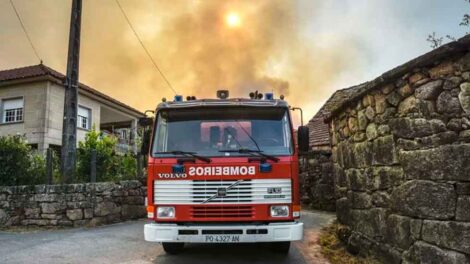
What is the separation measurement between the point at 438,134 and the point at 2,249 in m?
7.65

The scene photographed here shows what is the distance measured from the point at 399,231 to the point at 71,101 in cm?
973

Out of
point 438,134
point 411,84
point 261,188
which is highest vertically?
point 411,84

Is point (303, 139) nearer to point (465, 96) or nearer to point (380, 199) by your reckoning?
point (380, 199)

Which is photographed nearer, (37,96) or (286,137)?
(286,137)

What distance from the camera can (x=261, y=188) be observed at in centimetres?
589

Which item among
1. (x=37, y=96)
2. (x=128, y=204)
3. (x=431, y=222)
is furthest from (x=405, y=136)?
(x=37, y=96)

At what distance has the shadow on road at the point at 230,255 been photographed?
22.1ft

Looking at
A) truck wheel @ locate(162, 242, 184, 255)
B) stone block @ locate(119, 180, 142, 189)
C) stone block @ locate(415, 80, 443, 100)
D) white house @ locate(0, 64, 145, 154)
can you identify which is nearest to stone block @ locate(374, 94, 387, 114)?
stone block @ locate(415, 80, 443, 100)

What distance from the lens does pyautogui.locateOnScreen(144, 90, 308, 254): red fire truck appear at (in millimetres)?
5816

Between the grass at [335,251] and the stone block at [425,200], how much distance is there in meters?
1.23

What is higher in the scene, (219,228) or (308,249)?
(219,228)

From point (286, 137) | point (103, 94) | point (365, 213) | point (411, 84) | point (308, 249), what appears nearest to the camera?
point (411, 84)

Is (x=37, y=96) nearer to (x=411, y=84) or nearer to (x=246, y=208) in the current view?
(x=246, y=208)

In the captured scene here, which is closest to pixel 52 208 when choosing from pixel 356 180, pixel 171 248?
pixel 171 248
